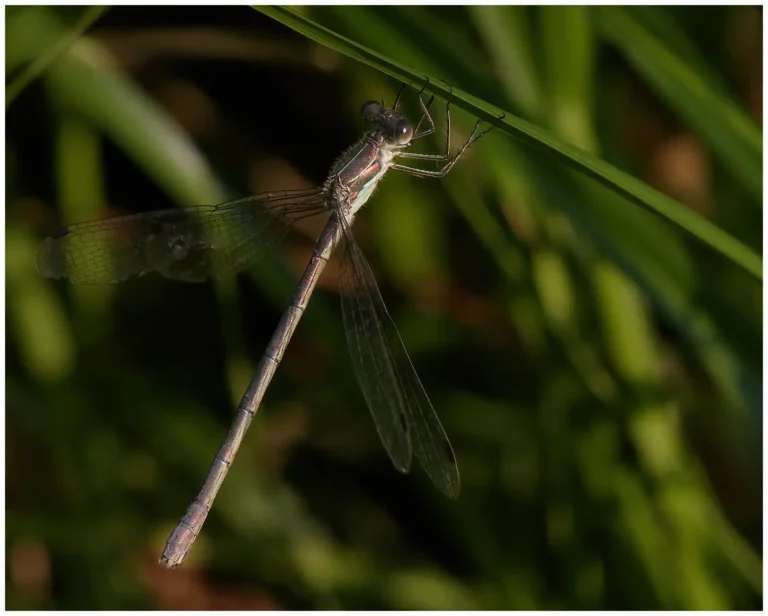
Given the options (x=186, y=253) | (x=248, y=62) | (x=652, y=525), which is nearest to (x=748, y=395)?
(x=652, y=525)

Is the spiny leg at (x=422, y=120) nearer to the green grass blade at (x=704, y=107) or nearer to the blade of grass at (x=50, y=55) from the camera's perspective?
the green grass blade at (x=704, y=107)

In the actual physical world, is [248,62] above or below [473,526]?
above

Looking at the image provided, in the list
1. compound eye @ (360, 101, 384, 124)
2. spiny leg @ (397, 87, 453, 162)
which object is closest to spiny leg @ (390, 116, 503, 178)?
spiny leg @ (397, 87, 453, 162)

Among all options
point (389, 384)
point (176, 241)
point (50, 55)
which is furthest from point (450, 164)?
point (50, 55)

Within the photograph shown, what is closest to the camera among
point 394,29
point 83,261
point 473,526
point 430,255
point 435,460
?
point 394,29

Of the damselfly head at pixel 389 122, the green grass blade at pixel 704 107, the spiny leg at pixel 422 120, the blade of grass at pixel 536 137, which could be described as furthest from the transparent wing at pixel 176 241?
the green grass blade at pixel 704 107

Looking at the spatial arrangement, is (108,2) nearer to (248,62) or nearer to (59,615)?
(248,62)
